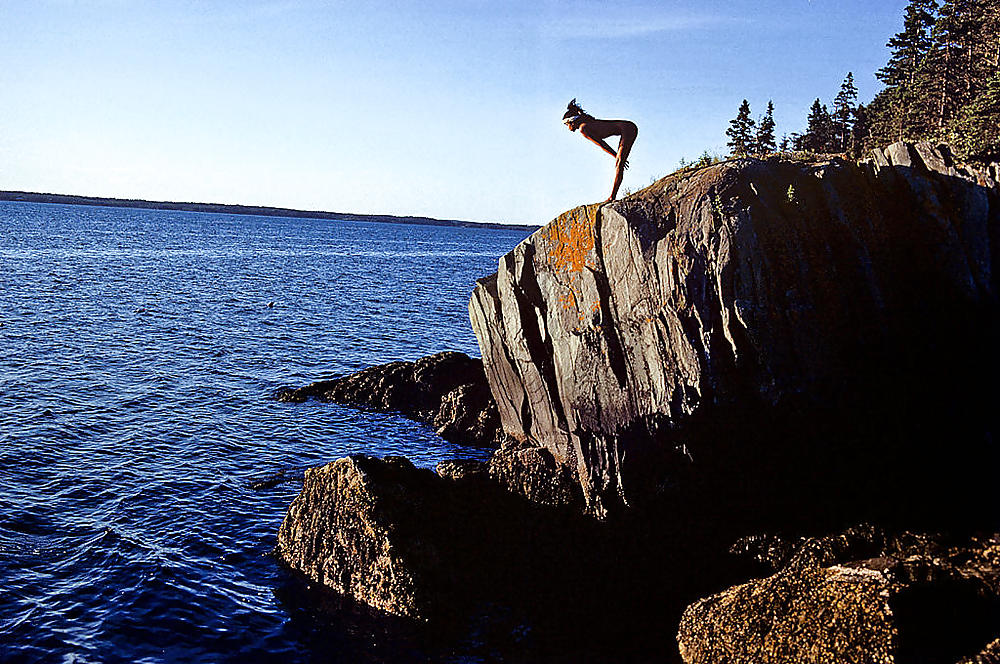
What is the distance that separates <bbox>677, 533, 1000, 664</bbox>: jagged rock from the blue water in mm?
4799

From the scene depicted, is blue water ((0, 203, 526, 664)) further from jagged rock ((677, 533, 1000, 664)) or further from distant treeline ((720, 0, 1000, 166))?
distant treeline ((720, 0, 1000, 166))

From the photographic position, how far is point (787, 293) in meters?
14.3

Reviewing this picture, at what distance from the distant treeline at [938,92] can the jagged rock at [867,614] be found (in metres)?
29.5

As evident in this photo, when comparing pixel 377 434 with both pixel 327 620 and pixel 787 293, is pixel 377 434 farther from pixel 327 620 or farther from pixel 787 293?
pixel 787 293

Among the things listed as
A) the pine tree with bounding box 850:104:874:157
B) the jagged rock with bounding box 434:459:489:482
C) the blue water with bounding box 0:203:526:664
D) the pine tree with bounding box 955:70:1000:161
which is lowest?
the blue water with bounding box 0:203:526:664

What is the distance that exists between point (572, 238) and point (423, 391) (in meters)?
17.1

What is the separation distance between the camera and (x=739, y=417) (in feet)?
48.4

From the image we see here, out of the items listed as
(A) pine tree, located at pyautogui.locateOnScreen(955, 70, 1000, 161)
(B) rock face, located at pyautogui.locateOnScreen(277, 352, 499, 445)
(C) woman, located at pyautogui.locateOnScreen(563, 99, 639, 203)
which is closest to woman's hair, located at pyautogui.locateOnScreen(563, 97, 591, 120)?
(C) woman, located at pyautogui.locateOnScreen(563, 99, 639, 203)

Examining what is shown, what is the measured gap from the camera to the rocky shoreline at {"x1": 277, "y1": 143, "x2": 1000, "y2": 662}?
1427 cm

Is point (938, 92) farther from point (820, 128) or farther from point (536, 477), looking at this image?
point (536, 477)

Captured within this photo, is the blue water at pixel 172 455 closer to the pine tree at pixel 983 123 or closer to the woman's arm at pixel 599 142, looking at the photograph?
the woman's arm at pixel 599 142

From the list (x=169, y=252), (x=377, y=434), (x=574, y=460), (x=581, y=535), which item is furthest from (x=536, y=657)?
(x=169, y=252)

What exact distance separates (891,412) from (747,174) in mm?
5493

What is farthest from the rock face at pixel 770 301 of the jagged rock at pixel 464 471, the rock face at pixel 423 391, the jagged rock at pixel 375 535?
the rock face at pixel 423 391
